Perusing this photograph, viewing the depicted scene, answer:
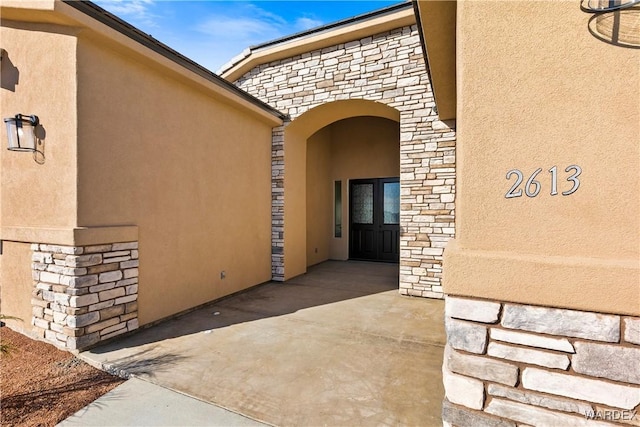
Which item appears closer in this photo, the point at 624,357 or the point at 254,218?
the point at 624,357

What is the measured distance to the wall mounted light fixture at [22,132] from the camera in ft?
10.1

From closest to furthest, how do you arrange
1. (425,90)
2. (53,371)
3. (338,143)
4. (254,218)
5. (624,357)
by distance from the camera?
(624,357) < (53,371) < (425,90) < (254,218) < (338,143)

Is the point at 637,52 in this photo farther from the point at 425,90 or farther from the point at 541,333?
the point at 425,90

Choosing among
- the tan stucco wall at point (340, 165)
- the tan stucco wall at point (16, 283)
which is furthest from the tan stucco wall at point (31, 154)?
the tan stucco wall at point (340, 165)

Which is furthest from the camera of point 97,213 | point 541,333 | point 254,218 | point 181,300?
point 254,218

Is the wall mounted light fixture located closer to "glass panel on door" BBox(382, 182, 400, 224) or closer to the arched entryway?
the arched entryway

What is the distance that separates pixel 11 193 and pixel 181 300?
7.34 ft

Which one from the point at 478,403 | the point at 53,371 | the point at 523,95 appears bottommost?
the point at 53,371

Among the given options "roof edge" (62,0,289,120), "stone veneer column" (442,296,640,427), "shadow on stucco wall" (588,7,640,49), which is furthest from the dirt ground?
"shadow on stucco wall" (588,7,640,49)

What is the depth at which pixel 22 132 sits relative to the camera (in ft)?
10.2

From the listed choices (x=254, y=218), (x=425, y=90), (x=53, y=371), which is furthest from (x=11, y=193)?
(x=425, y=90)

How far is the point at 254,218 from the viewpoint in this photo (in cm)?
557

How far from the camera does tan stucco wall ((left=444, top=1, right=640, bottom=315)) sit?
1353mm

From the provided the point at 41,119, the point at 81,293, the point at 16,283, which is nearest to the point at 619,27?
the point at 81,293
